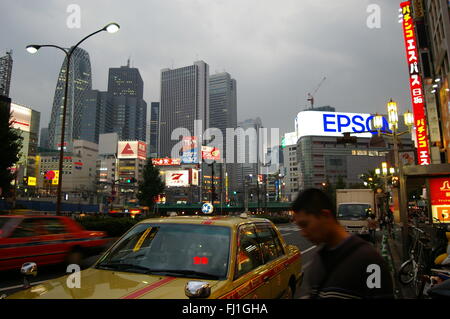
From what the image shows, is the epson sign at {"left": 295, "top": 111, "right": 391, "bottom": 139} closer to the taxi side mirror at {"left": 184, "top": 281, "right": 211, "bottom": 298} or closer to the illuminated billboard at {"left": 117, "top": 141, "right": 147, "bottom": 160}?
the illuminated billboard at {"left": 117, "top": 141, "right": 147, "bottom": 160}

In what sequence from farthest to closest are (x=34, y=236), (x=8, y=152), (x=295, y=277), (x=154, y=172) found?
(x=154, y=172)
(x=8, y=152)
(x=34, y=236)
(x=295, y=277)

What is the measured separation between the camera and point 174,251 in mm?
3762

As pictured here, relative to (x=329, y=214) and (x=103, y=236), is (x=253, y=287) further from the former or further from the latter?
(x=103, y=236)

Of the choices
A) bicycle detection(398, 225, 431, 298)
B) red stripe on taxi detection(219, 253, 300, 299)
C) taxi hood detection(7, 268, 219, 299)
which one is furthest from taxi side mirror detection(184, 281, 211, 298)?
bicycle detection(398, 225, 431, 298)

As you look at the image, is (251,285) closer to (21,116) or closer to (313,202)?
(313,202)

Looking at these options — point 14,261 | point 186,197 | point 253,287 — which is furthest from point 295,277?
point 186,197

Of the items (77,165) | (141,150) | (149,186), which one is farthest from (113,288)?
(77,165)

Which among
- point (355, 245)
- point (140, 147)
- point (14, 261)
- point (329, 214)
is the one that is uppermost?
point (140, 147)

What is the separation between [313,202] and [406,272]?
737 cm

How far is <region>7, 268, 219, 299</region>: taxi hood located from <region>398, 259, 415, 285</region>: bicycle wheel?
21.4 feet

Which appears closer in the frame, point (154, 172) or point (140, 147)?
point (154, 172)

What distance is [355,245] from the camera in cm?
196

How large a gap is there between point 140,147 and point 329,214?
127m

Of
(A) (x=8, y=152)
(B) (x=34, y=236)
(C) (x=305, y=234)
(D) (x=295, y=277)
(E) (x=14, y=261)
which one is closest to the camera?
(C) (x=305, y=234)
